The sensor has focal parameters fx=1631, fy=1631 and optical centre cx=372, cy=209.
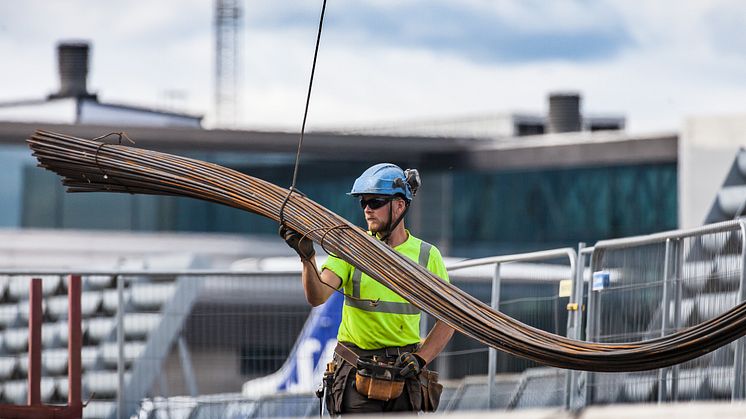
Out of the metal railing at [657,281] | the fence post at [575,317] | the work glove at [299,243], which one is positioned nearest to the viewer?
the work glove at [299,243]

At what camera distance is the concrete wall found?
2494 cm

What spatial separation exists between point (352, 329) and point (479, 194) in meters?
37.1

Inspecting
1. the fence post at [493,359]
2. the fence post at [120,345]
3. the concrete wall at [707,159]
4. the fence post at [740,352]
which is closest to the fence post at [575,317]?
the fence post at [493,359]

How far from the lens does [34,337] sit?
1285cm

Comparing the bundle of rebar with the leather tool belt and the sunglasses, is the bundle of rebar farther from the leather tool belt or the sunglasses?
the leather tool belt

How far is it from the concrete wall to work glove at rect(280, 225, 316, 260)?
17197 mm

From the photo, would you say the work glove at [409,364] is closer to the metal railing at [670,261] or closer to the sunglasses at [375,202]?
the sunglasses at [375,202]

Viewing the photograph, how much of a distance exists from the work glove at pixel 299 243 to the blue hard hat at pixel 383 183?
1.24ft

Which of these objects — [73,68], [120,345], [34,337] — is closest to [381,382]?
[34,337]

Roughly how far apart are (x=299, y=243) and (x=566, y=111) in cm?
4335

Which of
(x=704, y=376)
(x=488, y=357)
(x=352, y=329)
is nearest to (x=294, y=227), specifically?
(x=352, y=329)

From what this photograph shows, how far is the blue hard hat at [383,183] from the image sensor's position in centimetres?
826

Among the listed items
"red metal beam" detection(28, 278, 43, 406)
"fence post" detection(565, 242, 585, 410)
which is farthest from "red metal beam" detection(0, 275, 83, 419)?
"fence post" detection(565, 242, 585, 410)

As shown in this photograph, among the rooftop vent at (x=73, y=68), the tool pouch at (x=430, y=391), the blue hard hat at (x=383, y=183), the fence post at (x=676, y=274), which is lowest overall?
the tool pouch at (x=430, y=391)
